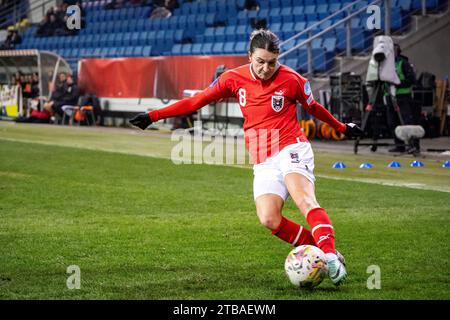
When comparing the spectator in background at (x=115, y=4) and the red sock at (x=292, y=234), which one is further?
the spectator in background at (x=115, y=4)

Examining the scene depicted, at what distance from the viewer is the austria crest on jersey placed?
751 centimetres

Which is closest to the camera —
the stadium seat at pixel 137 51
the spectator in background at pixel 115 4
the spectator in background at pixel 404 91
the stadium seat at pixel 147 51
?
the spectator in background at pixel 404 91

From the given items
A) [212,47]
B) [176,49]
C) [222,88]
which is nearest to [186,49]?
[176,49]

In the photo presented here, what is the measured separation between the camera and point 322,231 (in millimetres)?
7004

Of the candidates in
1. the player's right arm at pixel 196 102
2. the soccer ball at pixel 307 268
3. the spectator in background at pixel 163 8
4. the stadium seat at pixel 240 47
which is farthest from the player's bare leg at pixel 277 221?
the spectator in background at pixel 163 8

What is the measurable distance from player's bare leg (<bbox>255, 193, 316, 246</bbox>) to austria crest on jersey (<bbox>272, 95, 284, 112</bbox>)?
70 cm

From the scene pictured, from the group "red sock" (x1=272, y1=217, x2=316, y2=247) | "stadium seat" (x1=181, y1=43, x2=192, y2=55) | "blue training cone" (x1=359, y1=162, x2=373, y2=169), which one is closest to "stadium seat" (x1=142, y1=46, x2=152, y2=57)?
"stadium seat" (x1=181, y1=43, x2=192, y2=55)

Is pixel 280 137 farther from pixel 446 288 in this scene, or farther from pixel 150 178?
pixel 150 178

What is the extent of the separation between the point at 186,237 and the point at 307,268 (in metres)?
2.92

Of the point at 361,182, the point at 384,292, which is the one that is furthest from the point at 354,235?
the point at 361,182

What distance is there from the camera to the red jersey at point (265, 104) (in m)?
7.52

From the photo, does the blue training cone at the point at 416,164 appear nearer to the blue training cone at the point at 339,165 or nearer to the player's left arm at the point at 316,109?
the blue training cone at the point at 339,165

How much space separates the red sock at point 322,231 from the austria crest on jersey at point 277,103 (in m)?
0.93

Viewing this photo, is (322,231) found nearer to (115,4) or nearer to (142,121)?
(142,121)
